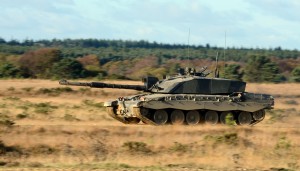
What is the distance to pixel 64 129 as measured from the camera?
75.7 feet

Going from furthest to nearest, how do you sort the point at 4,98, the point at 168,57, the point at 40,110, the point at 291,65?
the point at 168,57 → the point at 291,65 → the point at 4,98 → the point at 40,110

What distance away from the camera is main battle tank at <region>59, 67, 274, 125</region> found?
28125mm

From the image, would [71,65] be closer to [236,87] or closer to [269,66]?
[269,66]

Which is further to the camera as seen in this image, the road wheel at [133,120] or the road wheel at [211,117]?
the road wheel at [133,120]

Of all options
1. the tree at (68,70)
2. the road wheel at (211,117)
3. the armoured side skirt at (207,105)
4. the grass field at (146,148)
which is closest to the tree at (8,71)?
the tree at (68,70)

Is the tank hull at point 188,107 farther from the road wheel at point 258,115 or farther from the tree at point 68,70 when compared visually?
the tree at point 68,70

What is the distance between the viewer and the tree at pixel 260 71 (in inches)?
2680

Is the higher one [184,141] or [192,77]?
[192,77]

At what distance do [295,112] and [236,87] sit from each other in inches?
345

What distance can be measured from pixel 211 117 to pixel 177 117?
1.48 metres

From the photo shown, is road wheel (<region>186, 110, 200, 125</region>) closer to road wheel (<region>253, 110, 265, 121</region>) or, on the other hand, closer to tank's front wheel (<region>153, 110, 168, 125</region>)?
tank's front wheel (<region>153, 110, 168, 125</region>)

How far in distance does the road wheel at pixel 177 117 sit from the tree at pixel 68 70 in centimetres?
3223

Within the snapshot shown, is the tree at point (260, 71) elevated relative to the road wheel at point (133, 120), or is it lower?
elevated

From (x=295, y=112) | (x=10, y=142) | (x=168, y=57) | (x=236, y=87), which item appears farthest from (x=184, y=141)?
(x=168, y=57)
